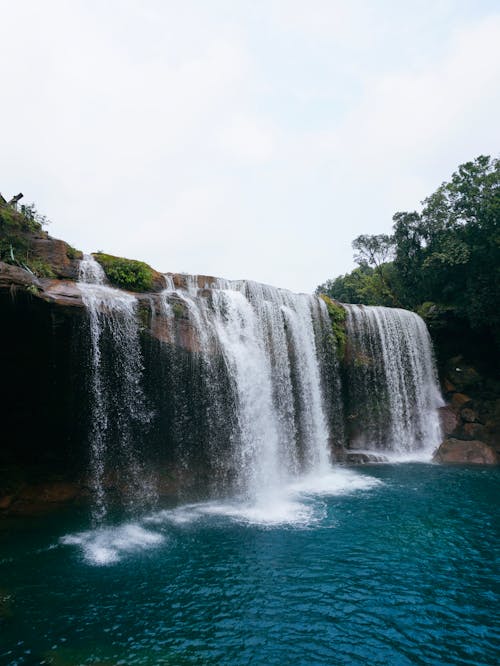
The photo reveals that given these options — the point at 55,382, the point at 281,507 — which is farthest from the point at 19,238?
the point at 281,507

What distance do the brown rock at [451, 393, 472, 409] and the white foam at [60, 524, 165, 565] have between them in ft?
57.0

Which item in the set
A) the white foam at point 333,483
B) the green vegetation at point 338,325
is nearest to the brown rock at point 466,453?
the white foam at point 333,483

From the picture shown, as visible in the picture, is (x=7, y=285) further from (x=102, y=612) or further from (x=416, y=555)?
(x=416, y=555)

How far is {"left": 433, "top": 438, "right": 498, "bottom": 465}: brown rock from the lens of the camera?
1791cm

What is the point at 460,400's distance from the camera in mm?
21453

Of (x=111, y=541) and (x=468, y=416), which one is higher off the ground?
(x=468, y=416)

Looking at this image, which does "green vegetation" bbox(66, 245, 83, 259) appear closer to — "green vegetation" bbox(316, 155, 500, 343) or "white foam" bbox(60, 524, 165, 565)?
"white foam" bbox(60, 524, 165, 565)

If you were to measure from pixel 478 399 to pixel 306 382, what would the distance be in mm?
10517

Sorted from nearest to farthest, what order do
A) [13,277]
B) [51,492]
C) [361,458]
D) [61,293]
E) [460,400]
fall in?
[13,277] < [61,293] < [51,492] < [361,458] < [460,400]

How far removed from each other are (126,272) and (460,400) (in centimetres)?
1805

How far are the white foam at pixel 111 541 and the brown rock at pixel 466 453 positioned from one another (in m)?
13.7

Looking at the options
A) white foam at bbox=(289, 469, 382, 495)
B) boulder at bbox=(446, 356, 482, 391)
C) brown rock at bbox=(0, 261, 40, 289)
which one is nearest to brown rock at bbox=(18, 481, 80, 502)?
brown rock at bbox=(0, 261, 40, 289)

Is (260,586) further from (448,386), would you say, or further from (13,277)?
(448,386)

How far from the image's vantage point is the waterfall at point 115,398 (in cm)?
1157
